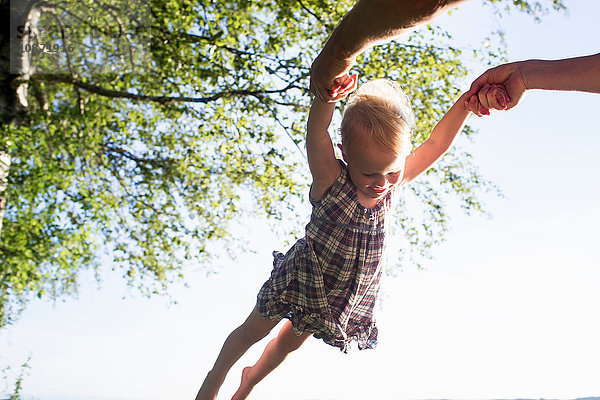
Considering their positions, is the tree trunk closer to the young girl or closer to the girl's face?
the young girl

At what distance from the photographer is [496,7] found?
6379 millimetres

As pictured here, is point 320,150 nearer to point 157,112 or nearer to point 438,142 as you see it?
point 438,142

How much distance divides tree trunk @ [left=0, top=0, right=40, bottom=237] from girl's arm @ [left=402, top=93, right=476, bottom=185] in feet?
15.7

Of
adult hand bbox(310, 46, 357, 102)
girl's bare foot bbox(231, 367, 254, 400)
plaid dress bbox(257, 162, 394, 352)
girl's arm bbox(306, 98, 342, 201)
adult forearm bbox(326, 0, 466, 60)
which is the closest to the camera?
adult forearm bbox(326, 0, 466, 60)

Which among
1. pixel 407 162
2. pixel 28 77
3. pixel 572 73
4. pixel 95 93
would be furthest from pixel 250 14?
pixel 572 73

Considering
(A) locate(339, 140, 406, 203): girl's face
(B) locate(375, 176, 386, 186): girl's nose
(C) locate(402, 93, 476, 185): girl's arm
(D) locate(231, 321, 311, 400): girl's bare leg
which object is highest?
(C) locate(402, 93, 476, 185): girl's arm

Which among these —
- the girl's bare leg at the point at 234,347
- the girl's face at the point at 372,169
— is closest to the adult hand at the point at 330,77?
the girl's face at the point at 372,169

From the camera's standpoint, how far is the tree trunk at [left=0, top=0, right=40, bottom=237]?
232 inches

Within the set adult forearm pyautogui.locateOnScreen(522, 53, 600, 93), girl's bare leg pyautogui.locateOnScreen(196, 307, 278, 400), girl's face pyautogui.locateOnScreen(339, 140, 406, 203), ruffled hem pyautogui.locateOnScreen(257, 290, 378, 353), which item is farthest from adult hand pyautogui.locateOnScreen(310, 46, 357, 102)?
girl's bare leg pyautogui.locateOnScreen(196, 307, 278, 400)

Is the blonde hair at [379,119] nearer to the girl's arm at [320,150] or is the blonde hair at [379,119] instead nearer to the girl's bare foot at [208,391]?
the girl's arm at [320,150]

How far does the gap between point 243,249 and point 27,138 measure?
2.68 metres

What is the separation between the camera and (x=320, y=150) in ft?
6.84

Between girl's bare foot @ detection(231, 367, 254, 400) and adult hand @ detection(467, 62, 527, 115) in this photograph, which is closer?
adult hand @ detection(467, 62, 527, 115)

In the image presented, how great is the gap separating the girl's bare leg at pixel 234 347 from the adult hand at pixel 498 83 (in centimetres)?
121
